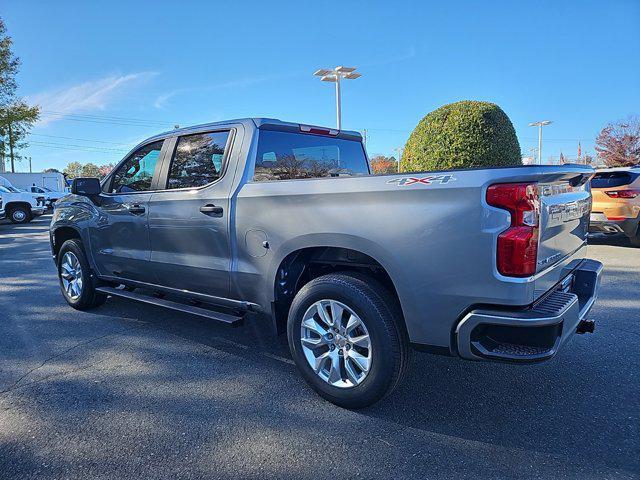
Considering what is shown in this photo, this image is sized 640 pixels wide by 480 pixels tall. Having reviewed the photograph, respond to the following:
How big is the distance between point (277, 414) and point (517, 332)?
5.05ft

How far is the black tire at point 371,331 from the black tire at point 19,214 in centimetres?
2076

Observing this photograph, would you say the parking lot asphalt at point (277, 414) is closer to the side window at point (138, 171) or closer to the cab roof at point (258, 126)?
the side window at point (138, 171)

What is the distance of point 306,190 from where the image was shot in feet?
9.74

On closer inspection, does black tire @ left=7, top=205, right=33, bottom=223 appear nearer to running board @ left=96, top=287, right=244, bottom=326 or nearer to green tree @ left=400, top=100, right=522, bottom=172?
green tree @ left=400, top=100, right=522, bottom=172

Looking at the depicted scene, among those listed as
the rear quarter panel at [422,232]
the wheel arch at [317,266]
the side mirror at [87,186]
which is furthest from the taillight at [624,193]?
the side mirror at [87,186]

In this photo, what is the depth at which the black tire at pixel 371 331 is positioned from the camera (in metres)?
2.68

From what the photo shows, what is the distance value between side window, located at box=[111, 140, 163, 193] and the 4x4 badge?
2.59m

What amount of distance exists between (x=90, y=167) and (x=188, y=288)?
13074cm

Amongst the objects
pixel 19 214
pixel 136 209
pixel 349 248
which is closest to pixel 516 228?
pixel 349 248

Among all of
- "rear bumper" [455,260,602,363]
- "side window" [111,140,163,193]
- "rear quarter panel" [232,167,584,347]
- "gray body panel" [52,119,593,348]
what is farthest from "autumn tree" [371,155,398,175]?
"rear bumper" [455,260,602,363]

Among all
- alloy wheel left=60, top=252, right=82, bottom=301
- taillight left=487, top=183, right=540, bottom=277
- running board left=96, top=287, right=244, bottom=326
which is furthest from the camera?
alloy wheel left=60, top=252, right=82, bottom=301

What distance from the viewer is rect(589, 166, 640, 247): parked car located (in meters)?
8.41

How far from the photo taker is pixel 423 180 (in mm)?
2514

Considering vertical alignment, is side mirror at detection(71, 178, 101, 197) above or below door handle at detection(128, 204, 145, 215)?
above
